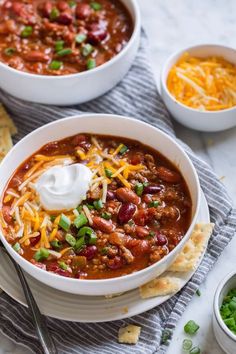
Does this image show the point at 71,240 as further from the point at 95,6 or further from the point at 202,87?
the point at 95,6

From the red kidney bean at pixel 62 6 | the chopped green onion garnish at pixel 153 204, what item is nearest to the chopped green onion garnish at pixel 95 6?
the red kidney bean at pixel 62 6

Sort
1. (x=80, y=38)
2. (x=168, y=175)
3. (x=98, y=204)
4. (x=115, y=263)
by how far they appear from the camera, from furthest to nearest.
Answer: (x=80, y=38), (x=168, y=175), (x=98, y=204), (x=115, y=263)

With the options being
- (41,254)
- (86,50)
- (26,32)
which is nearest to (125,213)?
(41,254)

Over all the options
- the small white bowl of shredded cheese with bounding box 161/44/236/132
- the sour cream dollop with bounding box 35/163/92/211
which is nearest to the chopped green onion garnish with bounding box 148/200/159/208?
the sour cream dollop with bounding box 35/163/92/211

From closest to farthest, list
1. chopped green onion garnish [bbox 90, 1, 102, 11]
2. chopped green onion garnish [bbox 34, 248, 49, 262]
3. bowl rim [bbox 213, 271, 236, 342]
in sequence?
bowl rim [bbox 213, 271, 236, 342]
chopped green onion garnish [bbox 34, 248, 49, 262]
chopped green onion garnish [bbox 90, 1, 102, 11]

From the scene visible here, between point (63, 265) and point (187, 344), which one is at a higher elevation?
point (63, 265)

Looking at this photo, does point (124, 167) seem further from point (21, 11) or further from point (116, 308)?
point (21, 11)

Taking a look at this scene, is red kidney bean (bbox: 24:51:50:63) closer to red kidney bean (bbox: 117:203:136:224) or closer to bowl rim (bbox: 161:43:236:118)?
bowl rim (bbox: 161:43:236:118)
